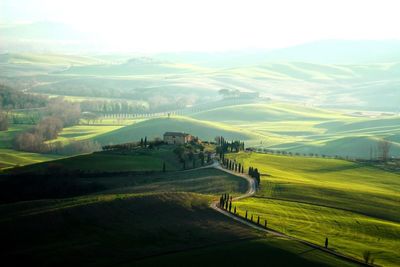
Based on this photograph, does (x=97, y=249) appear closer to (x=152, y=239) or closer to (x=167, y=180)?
(x=152, y=239)

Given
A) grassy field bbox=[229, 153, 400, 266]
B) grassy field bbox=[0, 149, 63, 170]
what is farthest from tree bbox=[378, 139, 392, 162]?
grassy field bbox=[0, 149, 63, 170]

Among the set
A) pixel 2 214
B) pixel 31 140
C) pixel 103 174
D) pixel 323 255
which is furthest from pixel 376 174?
pixel 31 140

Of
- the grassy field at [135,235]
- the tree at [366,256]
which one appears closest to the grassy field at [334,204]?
the tree at [366,256]

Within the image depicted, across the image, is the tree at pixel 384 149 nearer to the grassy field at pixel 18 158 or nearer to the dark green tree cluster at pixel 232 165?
the dark green tree cluster at pixel 232 165

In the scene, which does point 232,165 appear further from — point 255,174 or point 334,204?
point 334,204

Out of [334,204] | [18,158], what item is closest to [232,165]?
[334,204]

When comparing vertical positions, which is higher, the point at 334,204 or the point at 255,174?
the point at 255,174

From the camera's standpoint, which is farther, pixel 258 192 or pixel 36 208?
pixel 258 192
